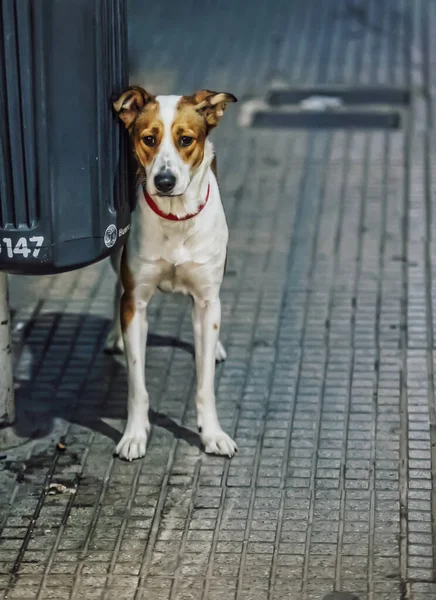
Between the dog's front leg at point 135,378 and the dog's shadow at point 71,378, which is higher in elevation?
the dog's front leg at point 135,378

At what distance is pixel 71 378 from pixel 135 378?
867 millimetres

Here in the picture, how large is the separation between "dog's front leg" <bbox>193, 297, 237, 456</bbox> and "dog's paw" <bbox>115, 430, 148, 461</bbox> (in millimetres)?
270

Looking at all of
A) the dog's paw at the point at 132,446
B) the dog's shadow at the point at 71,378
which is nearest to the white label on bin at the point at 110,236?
the dog's paw at the point at 132,446

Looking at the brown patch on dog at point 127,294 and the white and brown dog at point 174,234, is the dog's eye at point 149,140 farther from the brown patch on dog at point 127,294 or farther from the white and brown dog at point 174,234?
the brown patch on dog at point 127,294

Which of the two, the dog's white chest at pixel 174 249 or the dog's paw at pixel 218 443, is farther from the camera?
the dog's paw at pixel 218 443

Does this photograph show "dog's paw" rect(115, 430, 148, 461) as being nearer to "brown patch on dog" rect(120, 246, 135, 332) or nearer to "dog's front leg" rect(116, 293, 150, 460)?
"dog's front leg" rect(116, 293, 150, 460)

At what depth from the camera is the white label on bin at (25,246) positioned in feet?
15.7

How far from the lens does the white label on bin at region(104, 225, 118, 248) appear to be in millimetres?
5008

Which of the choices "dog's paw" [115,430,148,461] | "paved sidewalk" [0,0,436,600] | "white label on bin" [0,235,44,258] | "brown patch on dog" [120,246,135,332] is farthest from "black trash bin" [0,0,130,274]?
"paved sidewalk" [0,0,436,600]

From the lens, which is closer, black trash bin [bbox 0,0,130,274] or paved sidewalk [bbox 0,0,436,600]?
black trash bin [bbox 0,0,130,274]

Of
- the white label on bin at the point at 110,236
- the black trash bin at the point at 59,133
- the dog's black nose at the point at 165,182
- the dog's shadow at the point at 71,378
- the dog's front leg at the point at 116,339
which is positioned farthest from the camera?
the dog's front leg at the point at 116,339

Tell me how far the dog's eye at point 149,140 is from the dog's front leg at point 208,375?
86 centimetres

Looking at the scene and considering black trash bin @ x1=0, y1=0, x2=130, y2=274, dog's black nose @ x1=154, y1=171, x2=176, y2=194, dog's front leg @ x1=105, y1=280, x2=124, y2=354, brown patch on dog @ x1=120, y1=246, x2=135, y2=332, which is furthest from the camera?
dog's front leg @ x1=105, y1=280, x2=124, y2=354

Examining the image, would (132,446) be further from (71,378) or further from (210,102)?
(210,102)
